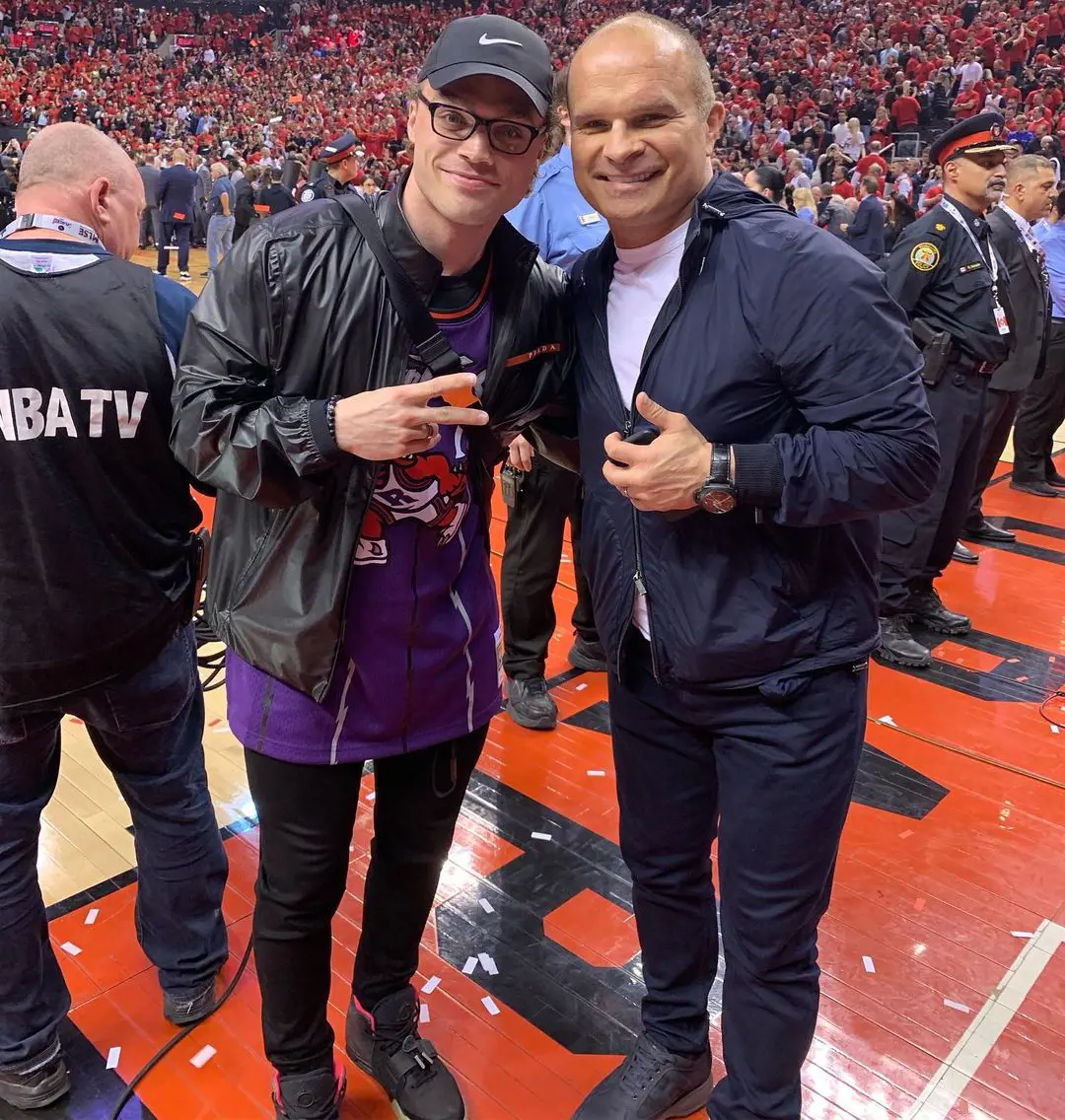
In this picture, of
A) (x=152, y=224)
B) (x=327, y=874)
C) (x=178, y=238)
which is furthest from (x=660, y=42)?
(x=152, y=224)

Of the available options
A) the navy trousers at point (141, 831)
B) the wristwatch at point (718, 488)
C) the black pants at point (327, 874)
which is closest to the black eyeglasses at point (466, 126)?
the wristwatch at point (718, 488)

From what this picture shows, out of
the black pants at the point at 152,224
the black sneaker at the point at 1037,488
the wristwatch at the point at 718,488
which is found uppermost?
the wristwatch at the point at 718,488

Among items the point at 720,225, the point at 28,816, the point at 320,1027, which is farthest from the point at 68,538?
the point at 720,225

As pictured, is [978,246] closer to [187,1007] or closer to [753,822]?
[753,822]

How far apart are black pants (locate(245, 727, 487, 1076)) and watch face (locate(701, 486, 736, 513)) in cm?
69

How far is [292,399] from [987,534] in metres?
4.79

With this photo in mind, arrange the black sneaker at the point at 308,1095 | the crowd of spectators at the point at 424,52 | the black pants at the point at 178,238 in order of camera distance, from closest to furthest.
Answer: the black sneaker at the point at 308,1095 < the black pants at the point at 178,238 < the crowd of spectators at the point at 424,52

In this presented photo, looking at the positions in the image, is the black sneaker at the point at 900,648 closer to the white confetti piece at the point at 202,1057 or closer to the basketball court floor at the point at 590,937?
the basketball court floor at the point at 590,937

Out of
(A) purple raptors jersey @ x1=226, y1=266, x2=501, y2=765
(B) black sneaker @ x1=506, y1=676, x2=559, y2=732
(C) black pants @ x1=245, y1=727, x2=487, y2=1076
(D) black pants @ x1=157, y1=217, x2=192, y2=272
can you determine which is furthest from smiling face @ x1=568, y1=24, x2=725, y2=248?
(D) black pants @ x1=157, y1=217, x2=192, y2=272

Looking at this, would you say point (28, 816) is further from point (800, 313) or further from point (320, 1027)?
point (800, 313)

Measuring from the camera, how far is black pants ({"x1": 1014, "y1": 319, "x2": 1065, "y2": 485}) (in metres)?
5.75

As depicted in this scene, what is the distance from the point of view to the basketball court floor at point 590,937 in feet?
6.77

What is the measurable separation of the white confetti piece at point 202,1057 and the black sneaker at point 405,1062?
327mm

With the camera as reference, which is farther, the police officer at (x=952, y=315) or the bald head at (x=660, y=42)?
the police officer at (x=952, y=315)
